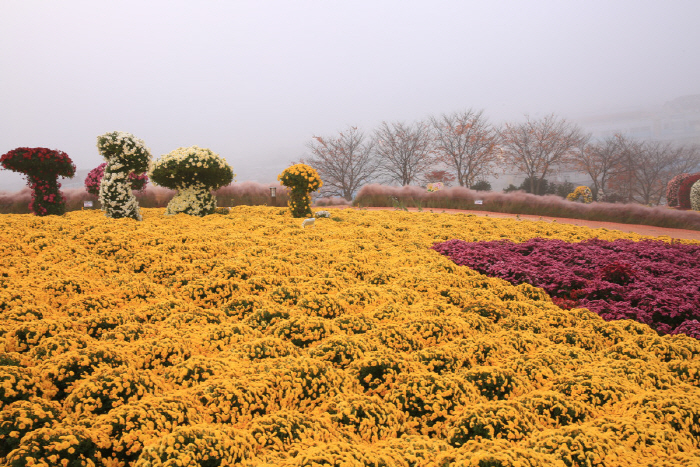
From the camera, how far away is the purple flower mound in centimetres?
627

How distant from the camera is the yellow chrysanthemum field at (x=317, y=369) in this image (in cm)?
319

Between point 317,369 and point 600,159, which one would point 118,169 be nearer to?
point 317,369

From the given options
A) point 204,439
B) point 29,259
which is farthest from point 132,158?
point 204,439

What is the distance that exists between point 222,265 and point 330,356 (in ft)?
11.7

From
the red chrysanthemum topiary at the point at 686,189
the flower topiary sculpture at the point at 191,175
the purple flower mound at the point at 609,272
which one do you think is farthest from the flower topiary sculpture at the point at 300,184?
the red chrysanthemum topiary at the point at 686,189

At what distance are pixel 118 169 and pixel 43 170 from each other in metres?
2.15

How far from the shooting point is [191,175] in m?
12.7

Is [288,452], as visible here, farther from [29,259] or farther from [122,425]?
[29,259]

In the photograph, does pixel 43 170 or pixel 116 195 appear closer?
pixel 116 195

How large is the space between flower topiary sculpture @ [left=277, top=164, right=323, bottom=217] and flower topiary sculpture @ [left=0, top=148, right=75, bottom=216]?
6.34 m

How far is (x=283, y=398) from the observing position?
3885 mm

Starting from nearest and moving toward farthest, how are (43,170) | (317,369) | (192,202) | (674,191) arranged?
(317,369) < (43,170) < (192,202) < (674,191)

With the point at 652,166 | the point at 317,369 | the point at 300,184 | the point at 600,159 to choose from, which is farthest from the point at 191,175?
the point at 652,166

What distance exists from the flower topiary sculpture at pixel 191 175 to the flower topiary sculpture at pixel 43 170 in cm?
246
